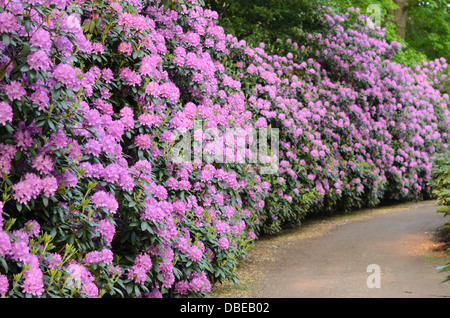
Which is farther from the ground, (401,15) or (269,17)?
(401,15)

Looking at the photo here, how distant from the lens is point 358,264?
17.4 feet

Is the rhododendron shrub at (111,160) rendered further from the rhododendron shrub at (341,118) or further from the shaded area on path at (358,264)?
the rhododendron shrub at (341,118)

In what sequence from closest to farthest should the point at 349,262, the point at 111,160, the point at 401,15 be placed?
the point at 111,160 → the point at 349,262 → the point at 401,15

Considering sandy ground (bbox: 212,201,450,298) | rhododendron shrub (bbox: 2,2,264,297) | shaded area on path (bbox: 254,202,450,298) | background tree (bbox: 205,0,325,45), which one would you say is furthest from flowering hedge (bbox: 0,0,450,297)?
background tree (bbox: 205,0,325,45)

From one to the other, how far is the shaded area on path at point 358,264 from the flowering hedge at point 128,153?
553 millimetres

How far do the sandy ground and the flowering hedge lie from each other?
35 centimetres

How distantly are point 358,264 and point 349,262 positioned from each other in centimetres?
14

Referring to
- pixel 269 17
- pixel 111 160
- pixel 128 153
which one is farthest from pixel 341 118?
pixel 111 160

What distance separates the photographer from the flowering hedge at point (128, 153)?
9.04ft

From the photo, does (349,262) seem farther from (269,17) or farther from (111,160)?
(269,17)

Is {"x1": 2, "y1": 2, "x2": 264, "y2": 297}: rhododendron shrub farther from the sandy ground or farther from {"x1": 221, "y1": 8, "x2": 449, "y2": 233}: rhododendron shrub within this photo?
{"x1": 221, "y1": 8, "x2": 449, "y2": 233}: rhododendron shrub

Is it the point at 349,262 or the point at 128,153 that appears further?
the point at 349,262

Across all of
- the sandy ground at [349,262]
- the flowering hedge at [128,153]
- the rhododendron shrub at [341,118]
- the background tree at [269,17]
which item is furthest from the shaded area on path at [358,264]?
the background tree at [269,17]

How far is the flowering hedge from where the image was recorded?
276 centimetres
